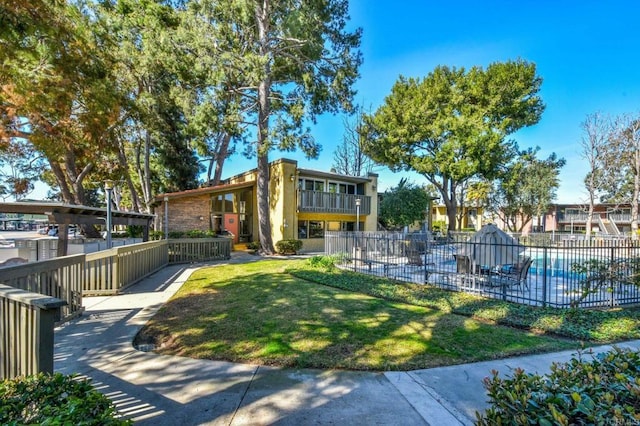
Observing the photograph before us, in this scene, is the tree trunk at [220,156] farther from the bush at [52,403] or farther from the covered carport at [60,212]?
the bush at [52,403]

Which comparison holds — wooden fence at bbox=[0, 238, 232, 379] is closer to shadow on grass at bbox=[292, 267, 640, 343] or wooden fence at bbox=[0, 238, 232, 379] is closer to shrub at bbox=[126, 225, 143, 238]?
shadow on grass at bbox=[292, 267, 640, 343]

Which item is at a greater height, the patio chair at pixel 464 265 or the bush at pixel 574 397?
the bush at pixel 574 397

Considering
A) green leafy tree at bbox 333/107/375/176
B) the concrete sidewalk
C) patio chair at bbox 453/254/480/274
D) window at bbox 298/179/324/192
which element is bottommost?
the concrete sidewalk

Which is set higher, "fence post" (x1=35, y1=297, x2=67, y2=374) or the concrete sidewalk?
"fence post" (x1=35, y1=297, x2=67, y2=374)

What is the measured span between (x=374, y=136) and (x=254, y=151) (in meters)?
17.2

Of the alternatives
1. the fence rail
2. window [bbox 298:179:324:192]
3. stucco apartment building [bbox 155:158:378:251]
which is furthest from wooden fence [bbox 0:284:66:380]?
window [bbox 298:179:324:192]

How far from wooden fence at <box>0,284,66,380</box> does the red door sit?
17705 millimetres

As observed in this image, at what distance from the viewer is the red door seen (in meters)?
20.5

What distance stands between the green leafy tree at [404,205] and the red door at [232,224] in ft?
43.2

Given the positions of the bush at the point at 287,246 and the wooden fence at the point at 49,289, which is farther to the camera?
the bush at the point at 287,246

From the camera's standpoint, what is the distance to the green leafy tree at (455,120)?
85.6 feet

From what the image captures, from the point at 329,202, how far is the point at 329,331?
1585 centimetres

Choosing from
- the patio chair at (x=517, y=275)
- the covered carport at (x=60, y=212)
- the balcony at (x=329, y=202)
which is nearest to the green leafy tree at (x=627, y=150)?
the balcony at (x=329, y=202)

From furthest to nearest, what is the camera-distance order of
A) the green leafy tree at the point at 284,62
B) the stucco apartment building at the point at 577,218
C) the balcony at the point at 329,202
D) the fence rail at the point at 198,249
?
the stucco apartment building at the point at 577,218 < the balcony at the point at 329,202 < the green leafy tree at the point at 284,62 < the fence rail at the point at 198,249
